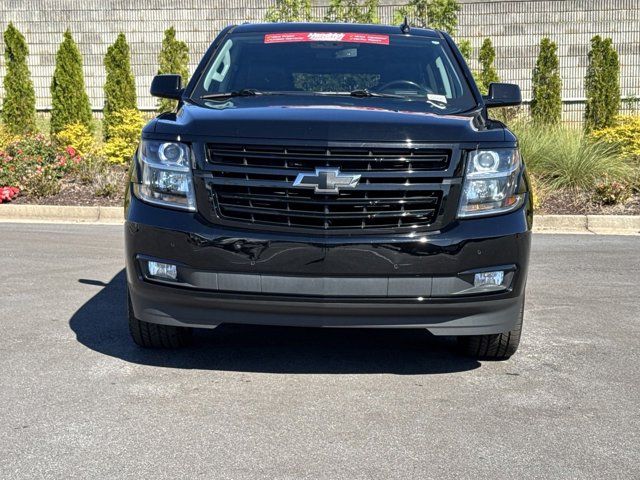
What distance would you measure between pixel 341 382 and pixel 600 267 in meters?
4.67

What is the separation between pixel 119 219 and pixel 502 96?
721cm

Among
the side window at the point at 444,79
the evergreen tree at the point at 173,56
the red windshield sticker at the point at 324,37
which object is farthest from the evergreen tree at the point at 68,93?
the side window at the point at 444,79

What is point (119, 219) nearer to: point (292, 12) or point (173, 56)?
point (292, 12)

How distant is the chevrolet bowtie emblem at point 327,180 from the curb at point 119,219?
24.9ft

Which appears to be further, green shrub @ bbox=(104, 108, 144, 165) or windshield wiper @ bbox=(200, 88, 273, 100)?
green shrub @ bbox=(104, 108, 144, 165)

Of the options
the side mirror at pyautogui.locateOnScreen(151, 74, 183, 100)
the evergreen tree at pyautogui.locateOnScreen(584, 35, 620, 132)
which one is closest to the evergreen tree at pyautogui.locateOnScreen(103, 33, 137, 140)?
the evergreen tree at pyautogui.locateOnScreen(584, 35, 620, 132)

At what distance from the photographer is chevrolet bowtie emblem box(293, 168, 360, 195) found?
15.8 feet

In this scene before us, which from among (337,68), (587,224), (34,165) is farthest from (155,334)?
(34,165)

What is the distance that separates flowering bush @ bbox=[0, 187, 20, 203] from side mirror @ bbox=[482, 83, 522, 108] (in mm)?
8419

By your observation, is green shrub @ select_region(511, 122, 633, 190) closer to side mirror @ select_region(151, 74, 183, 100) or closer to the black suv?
side mirror @ select_region(151, 74, 183, 100)

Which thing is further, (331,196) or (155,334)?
(155,334)

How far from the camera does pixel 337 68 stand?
6.55m

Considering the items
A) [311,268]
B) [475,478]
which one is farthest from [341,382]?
[475,478]

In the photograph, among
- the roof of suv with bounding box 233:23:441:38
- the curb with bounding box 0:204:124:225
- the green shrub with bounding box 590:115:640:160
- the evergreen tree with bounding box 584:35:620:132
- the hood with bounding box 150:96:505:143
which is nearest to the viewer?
the hood with bounding box 150:96:505:143
